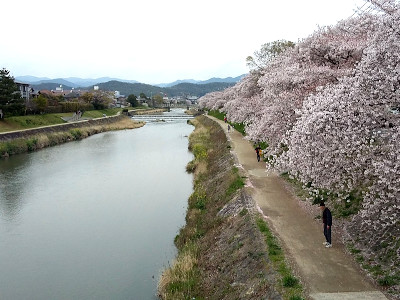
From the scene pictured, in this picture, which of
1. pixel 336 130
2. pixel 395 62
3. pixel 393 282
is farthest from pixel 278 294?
pixel 395 62

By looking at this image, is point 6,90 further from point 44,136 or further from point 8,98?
point 44,136

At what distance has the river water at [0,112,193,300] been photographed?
1340cm

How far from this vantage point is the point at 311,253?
10289mm

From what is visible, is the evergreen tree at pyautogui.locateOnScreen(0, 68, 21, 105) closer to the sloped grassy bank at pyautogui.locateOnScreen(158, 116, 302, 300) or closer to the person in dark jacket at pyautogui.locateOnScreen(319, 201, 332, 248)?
the sloped grassy bank at pyautogui.locateOnScreen(158, 116, 302, 300)

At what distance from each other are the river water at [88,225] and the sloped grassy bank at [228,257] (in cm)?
124

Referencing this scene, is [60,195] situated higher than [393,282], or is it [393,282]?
[393,282]

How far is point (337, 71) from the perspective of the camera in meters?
14.8

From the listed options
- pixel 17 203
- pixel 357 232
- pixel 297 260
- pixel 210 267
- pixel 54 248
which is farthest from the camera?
pixel 17 203

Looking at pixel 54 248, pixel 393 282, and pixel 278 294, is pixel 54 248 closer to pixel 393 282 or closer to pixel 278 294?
pixel 278 294

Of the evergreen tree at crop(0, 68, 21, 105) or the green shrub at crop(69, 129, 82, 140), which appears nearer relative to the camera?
the evergreen tree at crop(0, 68, 21, 105)

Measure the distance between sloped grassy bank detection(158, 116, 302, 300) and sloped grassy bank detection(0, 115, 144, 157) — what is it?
30.7 metres

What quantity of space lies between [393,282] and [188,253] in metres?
7.35

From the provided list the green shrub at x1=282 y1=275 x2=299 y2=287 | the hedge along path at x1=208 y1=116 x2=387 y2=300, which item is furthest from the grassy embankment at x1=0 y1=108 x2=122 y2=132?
the green shrub at x1=282 y1=275 x2=299 y2=287

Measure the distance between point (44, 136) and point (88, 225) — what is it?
110 ft
